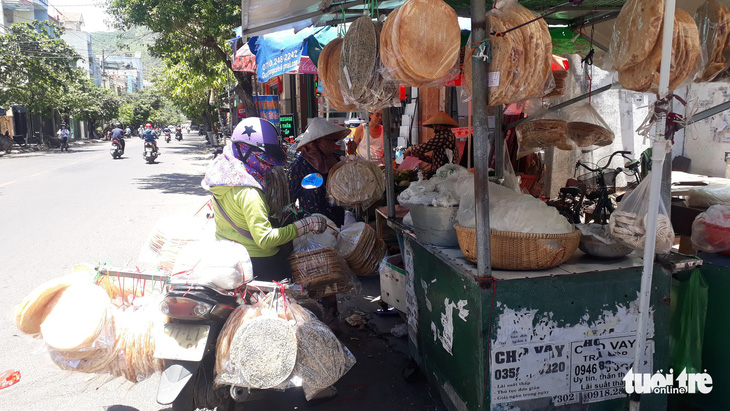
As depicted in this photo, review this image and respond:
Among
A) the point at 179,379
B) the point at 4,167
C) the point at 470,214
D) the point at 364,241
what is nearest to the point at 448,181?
the point at 470,214

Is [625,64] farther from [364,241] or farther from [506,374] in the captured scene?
[364,241]

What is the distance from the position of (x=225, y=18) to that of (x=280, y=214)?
7924mm

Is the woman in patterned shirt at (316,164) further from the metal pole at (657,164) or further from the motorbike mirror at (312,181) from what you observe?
the metal pole at (657,164)

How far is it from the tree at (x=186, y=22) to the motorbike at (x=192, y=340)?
8765mm

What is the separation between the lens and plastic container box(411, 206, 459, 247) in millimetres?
2773

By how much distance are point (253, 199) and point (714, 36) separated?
8.51 feet

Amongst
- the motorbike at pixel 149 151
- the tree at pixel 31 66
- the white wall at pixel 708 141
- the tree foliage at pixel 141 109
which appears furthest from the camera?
the tree foliage at pixel 141 109

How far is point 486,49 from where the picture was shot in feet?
6.90

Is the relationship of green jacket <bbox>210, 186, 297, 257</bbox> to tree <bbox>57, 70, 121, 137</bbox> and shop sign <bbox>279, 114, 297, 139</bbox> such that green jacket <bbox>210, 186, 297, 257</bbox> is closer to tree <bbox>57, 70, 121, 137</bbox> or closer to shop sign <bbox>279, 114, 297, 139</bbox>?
shop sign <bbox>279, 114, 297, 139</bbox>

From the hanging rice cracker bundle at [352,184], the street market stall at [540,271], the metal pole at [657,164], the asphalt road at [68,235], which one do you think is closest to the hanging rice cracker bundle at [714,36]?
the street market stall at [540,271]

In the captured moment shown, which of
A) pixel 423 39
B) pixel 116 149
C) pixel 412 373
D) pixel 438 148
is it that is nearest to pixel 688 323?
pixel 412 373

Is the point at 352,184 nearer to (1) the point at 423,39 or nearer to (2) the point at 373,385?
(2) the point at 373,385

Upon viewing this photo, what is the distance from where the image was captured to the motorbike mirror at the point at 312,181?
176 inches

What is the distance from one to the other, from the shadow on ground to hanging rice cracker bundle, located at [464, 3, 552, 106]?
11.0 m
